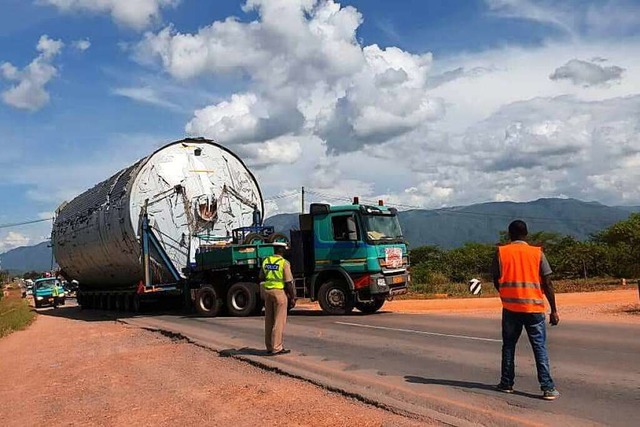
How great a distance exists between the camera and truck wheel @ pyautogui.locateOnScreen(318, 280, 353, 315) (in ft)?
53.7

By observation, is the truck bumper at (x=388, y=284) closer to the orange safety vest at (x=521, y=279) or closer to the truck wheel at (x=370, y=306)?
the truck wheel at (x=370, y=306)

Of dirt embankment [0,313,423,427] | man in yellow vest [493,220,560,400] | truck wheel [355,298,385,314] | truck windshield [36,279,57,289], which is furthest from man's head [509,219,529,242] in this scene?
truck windshield [36,279,57,289]

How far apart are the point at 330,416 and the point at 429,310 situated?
12.7 m

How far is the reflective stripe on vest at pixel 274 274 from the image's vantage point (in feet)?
32.0

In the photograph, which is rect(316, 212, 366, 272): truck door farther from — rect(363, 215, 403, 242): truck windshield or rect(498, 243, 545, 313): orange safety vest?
rect(498, 243, 545, 313): orange safety vest

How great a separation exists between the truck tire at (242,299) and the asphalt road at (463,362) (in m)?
2.49

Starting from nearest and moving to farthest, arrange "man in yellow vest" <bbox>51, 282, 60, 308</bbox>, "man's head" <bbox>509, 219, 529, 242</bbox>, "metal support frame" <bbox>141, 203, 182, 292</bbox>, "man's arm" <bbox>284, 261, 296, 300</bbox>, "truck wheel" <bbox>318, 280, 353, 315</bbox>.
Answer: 1. "man's head" <bbox>509, 219, 529, 242</bbox>
2. "man's arm" <bbox>284, 261, 296, 300</bbox>
3. "truck wheel" <bbox>318, 280, 353, 315</bbox>
4. "metal support frame" <bbox>141, 203, 182, 292</bbox>
5. "man in yellow vest" <bbox>51, 282, 60, 308</bbox>

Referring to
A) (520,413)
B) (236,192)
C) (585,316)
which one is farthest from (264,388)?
(236,192)

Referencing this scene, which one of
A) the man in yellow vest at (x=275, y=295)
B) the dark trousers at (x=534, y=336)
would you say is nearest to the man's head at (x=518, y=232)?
the dark trousers at (x=534, y=336)

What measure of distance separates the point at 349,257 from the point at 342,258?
8.8 inches

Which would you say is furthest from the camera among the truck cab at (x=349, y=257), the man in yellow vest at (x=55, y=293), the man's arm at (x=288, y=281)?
the man in yellow vest at (x=55, y=293)

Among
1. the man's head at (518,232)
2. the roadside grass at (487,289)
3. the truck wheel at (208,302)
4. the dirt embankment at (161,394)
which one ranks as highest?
the man's head at (518,232)

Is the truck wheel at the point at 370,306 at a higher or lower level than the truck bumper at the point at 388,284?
lower

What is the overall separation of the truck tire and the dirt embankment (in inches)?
213
